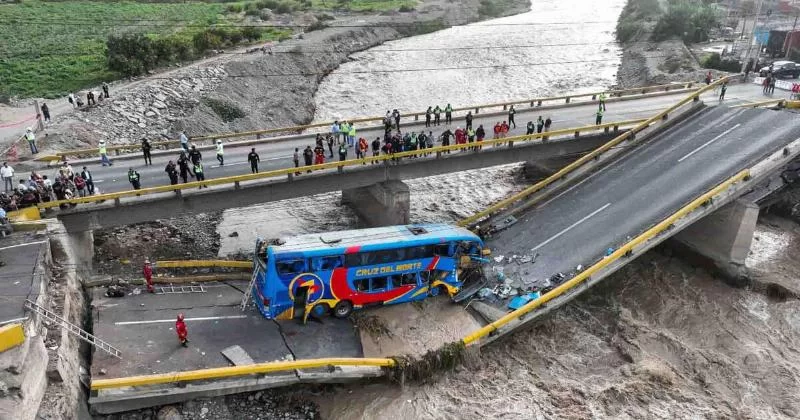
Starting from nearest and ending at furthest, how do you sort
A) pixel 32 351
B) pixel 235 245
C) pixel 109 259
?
1. pixel 32 351
2. pixel 109 259
3. pixel 235 245

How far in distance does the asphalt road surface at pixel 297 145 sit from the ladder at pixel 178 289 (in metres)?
5.79

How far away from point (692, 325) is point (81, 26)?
3064 inches

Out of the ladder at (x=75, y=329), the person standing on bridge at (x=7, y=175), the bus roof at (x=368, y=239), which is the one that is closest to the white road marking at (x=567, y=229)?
the bus roof at (x=368, y=239)

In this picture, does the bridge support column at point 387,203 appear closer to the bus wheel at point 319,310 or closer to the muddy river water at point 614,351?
the muddy river water at point 614,351

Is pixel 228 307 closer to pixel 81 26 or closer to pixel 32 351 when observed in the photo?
pixel 32 351

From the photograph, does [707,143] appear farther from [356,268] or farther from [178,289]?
[178,289]

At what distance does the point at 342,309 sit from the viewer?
21.9 meters

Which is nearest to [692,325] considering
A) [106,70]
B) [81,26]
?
[106,70]

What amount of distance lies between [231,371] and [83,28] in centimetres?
7088

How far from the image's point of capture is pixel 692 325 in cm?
2447

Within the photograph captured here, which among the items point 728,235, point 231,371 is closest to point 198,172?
point 231,371

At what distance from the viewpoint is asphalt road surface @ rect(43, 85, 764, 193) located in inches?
1068

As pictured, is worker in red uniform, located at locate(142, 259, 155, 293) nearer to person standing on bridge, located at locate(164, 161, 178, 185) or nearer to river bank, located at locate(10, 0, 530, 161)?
person standing on bridge, located at locate(164, 161, 178, 185)

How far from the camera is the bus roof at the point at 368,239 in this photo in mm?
20656
